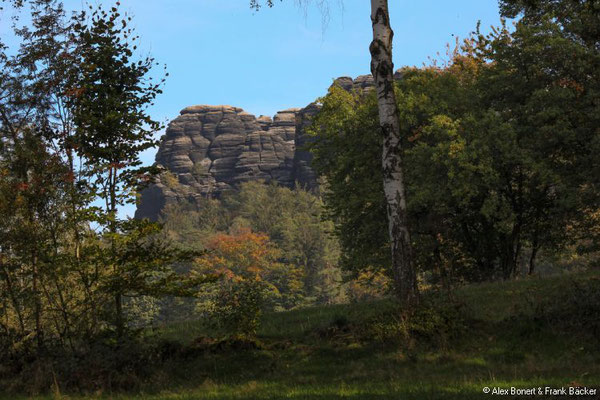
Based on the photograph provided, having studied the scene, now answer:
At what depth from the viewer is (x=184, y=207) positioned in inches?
6033

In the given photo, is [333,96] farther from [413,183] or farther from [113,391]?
[113,391]

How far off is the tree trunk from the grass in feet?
2.56

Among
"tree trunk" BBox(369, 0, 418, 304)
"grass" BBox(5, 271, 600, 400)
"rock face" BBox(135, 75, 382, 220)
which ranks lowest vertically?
"grass" BBox(5, 271, 600, 400)

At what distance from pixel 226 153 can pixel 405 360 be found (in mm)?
169001

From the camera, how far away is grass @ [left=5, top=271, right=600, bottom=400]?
8602mm

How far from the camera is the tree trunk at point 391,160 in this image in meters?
12.1

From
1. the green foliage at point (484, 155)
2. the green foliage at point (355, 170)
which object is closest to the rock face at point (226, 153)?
the green foliage at point (355, 170)

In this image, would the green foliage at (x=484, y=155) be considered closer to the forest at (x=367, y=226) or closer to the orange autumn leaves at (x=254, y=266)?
the forest at (x=367, y=226)

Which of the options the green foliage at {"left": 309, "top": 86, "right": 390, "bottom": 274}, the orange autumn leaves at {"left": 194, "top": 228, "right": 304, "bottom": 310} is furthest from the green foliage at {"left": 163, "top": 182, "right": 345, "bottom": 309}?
the green foliage at {"left": 309, "top": 86, "right": 390, "bottom": 274}

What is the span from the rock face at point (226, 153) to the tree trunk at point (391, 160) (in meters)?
142

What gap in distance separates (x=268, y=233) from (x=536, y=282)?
84.7 m

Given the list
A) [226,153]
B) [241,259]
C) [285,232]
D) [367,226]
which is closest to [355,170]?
[367,226]

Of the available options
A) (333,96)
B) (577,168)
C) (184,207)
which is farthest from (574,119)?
(184,207)

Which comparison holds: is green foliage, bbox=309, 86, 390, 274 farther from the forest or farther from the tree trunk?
the tree trunk
